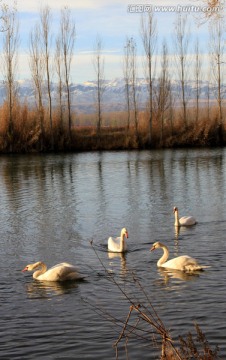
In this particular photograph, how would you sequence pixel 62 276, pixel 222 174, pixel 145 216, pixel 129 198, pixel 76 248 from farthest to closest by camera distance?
pixel 222 174 → pixel 129 198 → pixel 145 216 → pixel 76 248 → pixel 62 276

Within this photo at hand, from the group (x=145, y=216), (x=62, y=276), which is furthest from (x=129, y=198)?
(x=62, y=276)

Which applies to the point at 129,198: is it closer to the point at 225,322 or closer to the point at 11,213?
the point at 11,213

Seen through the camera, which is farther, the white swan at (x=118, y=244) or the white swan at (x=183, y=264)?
the white swan at (x=118, y=244)

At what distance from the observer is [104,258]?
1476 cm

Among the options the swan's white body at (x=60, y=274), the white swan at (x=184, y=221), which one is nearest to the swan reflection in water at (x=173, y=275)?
the swan's white body at (x=60, y=274)

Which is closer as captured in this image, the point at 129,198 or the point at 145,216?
the point at 145,216

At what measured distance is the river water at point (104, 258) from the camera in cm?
972

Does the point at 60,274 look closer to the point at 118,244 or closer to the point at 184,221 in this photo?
the point at 118,244

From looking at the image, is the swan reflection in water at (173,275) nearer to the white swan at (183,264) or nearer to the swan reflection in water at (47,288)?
the white swan at (183,264)

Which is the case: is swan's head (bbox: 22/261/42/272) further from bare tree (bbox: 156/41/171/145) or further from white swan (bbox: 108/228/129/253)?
bare tree (bbox: 156/41/171/145)

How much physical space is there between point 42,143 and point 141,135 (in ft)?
25.6

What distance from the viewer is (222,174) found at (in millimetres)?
30391

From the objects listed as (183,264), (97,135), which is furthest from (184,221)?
(97,135)

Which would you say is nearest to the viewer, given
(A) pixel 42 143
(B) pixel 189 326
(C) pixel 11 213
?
(B) pixel 189 326
